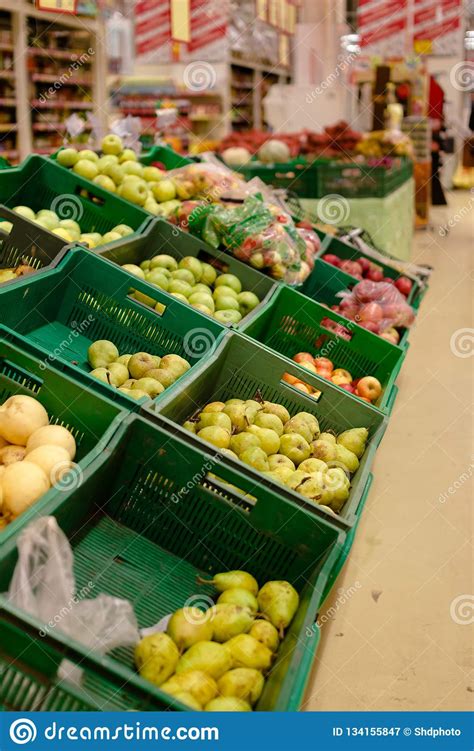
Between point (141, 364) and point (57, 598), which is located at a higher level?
point (141, 364)

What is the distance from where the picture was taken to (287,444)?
8.86ft

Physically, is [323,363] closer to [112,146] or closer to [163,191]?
[163,191]

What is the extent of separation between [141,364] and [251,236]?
1.32m

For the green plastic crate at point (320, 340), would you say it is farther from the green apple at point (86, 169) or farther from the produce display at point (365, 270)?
the green apple at point (86, 169)

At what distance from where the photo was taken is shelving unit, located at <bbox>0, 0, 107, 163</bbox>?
9617 mm

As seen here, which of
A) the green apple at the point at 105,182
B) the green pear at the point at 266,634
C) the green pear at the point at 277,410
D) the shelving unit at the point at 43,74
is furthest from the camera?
the shelving unit at the point at 43,74

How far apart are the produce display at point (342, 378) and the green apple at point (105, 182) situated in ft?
4.59

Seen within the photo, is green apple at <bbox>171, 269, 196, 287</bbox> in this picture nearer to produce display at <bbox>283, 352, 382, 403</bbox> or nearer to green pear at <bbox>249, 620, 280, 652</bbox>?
produce display at <bbox>283, 352, 382, 403</bbox>

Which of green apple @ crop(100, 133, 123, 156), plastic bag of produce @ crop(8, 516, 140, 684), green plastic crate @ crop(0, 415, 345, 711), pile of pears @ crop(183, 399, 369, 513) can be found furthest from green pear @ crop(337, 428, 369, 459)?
green apple @ crop(100, 133, 123, 156)

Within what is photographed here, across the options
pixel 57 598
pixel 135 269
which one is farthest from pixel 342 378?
pixel 57 598

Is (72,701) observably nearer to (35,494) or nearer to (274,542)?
(35,494)

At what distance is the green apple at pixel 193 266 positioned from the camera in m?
3.69

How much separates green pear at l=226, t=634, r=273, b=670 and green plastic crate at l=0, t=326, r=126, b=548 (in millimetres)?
658

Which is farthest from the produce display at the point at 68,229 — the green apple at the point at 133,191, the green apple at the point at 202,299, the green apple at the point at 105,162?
the green apple at the point at 105,162
